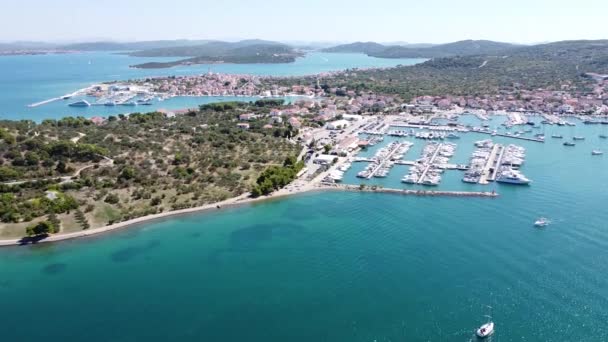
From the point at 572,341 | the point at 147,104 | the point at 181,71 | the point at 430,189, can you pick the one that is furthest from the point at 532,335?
the point at 181,71

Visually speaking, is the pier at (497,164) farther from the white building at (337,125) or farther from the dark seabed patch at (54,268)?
the dark seabed patch at (54,268)

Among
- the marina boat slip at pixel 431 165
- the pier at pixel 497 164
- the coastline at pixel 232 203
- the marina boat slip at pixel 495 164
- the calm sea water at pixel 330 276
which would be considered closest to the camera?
the calm sea water at pixel 330 276

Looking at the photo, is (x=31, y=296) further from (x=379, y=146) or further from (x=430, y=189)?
(x=379, y=146)

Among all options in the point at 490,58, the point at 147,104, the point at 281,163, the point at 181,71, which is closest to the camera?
the point at 281,163

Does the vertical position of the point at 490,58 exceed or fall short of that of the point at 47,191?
it exceeds it

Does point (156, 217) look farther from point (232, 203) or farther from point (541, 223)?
point (541, 223)

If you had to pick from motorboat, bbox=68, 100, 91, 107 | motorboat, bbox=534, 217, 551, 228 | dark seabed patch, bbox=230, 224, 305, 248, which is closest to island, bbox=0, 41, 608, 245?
dark seabed patch, bbox=230, 224, 305, 248

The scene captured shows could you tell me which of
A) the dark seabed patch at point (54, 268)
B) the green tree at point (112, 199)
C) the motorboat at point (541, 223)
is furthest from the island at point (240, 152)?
the motorboat at point (541, 223)
